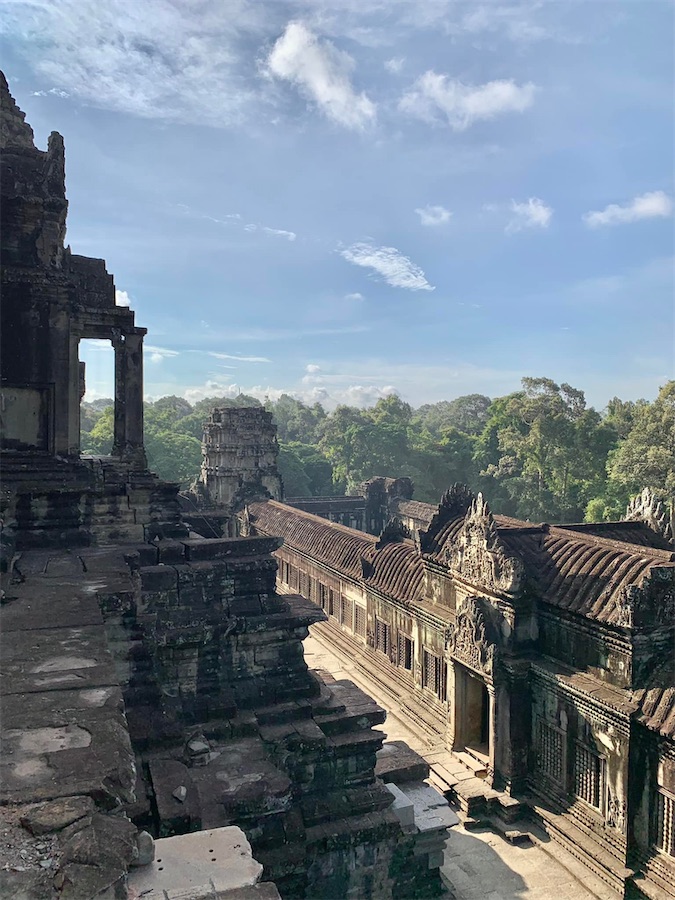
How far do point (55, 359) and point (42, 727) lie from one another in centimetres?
778

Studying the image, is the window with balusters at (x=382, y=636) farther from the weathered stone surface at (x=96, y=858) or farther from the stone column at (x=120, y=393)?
Answer: the weathered stone surface at (x=96, y=858)

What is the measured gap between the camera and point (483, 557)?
493 inches

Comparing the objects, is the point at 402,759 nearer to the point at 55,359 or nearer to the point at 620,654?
the point at 620,654

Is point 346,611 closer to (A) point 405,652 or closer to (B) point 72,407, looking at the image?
(A) point 405,652

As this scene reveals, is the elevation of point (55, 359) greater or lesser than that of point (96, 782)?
greater

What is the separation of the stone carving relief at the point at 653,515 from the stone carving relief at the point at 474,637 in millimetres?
5453

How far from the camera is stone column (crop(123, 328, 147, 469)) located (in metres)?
12.8

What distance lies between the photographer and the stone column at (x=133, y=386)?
1284 centimetres

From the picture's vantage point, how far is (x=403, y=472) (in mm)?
53625

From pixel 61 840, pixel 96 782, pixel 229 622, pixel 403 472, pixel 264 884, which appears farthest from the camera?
pixel 403 472

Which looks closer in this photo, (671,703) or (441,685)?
(671,703)

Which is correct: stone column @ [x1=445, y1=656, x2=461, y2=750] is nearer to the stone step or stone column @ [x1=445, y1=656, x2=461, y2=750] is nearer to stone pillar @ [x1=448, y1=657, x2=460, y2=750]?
stone pillar @ [x1=448, y1=657, x2=460, y2=750]

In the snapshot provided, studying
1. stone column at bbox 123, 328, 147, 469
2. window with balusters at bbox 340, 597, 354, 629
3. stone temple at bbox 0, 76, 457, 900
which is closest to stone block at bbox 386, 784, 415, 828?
stone temple at bbox 0, 76, 457, 900

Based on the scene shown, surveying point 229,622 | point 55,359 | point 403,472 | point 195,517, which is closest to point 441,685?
point 195,517
